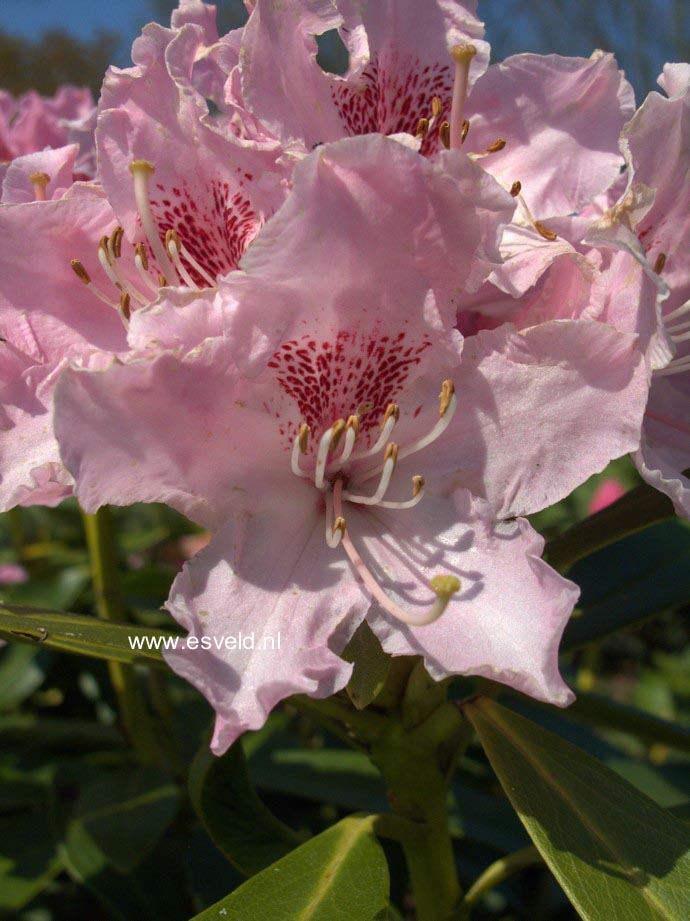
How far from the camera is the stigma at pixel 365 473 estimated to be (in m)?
0.70

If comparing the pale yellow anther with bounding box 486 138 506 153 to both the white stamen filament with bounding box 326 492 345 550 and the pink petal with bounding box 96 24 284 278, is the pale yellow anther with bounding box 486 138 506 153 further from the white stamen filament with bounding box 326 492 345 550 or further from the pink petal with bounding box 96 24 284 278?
the white stamen filament with bounding box 326 492 345 550

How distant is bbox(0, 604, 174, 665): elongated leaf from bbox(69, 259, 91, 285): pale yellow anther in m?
0.28

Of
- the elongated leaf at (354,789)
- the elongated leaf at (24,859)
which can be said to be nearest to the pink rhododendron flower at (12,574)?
the elongated leaf at (24,859)

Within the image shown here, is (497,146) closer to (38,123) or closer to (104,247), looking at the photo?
(104,247)

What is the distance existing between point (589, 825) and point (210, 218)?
595mm

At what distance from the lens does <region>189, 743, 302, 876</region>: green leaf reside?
3.10 feet

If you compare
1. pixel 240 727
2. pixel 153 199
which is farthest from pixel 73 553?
pixel 240 727

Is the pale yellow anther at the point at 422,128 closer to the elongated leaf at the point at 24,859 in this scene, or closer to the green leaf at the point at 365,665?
the green leaf at the point at 365,665

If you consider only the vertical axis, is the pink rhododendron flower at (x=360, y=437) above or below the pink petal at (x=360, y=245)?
below

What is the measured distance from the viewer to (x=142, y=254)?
30.9 inches

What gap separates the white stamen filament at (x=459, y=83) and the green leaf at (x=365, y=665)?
415 millimetres

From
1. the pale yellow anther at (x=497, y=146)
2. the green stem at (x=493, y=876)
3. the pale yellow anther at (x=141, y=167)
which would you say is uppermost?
the pale yellow anther at (x=141, y=167)

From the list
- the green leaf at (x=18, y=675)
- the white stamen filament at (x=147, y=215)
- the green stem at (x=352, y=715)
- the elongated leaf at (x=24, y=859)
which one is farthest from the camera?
the green leaf at (x=18, y=675)

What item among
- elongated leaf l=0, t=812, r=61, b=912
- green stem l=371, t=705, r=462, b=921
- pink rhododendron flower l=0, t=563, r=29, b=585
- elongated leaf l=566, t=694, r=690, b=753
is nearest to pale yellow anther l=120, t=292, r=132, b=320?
green stem l=371, t=705, r=462, b=921
